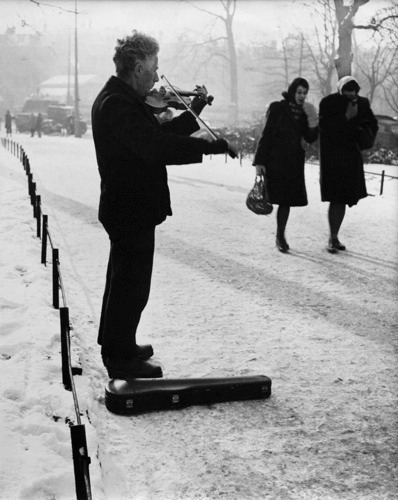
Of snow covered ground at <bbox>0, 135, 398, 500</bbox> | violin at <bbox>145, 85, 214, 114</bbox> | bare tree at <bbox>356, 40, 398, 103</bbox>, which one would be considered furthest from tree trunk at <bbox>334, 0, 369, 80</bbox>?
violin at <bbox>145, 85, 214, 114</bbox>

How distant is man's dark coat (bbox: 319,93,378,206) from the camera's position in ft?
23.9

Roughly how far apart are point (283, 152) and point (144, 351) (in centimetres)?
373

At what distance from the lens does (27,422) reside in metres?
3.33

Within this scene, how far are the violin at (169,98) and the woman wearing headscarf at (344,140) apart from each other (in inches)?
124

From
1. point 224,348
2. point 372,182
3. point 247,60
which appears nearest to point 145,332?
point 224,348

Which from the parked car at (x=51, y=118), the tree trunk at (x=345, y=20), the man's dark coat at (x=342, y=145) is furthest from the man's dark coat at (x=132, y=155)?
the parked car at (x=51, y=118)

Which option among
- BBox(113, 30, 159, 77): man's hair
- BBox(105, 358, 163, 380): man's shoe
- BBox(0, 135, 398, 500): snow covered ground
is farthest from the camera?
BBox(105, 358, 163, 380): man's shoe

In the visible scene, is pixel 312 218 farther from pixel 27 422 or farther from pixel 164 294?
pixel 27 422

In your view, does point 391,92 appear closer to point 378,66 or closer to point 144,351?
point 378,66

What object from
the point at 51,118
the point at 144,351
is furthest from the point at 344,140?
the point at 51,118

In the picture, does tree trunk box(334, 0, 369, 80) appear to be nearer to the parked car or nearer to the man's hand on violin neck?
the man's hand on violin neck

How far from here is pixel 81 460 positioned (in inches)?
92.3

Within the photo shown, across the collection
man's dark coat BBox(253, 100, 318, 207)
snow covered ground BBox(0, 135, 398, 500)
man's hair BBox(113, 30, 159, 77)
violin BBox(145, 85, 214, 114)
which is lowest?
snow covered ground BBox(0, 135, 398, 500)

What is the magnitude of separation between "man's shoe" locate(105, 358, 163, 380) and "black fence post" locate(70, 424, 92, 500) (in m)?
1.57
